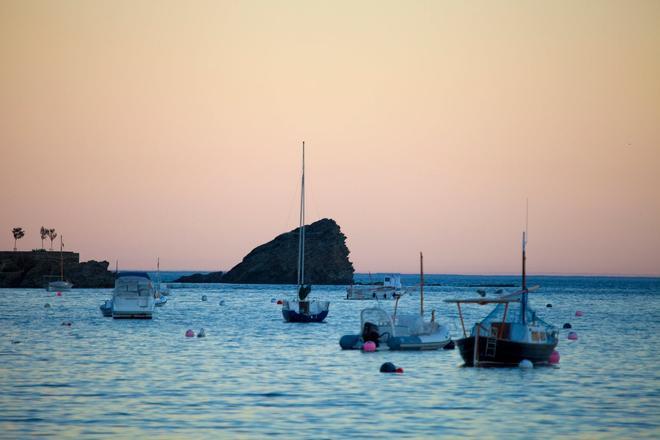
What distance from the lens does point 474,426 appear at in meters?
32.5

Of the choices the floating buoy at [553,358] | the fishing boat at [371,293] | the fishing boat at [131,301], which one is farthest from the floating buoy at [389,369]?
the fishing boat at [371,293]

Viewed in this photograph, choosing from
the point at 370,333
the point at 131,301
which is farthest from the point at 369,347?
the point at 131,301

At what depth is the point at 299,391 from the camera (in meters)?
41.1

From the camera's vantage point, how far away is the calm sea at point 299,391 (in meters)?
31.8

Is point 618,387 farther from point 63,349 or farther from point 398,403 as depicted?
point 63,349

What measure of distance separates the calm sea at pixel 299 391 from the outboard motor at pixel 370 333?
1.94 meters

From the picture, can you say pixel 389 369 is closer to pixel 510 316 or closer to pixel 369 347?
pixel 510 316

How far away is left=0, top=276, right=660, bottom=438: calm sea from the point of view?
31.8 m

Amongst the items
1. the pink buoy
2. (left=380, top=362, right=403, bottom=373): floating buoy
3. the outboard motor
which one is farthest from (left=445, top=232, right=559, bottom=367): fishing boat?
the outboard motor

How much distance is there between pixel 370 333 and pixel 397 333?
165 centimetres

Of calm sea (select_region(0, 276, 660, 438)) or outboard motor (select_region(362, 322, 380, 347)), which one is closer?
calm sea (select_region(0, 276, 660, 438))

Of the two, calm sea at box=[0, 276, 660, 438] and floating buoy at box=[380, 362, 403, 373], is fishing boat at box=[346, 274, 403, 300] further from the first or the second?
floating buoy at box=[380, 362, 403, 373]

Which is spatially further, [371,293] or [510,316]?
[371,293]

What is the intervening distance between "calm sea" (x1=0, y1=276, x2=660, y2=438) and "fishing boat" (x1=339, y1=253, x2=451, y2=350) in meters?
1.20
